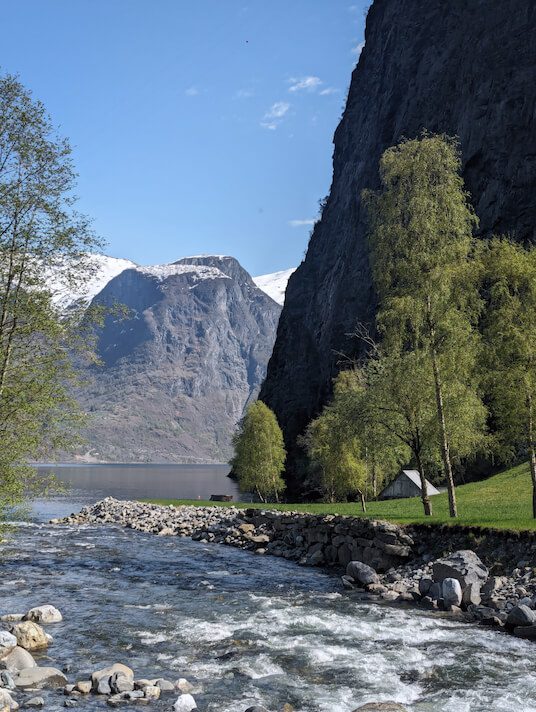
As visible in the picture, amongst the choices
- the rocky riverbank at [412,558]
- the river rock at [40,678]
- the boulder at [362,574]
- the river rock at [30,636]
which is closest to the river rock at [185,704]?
the river rock at [40,678]

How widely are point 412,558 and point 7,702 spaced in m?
21.1

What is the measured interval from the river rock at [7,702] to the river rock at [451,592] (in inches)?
608

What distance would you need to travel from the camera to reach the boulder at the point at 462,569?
79.1 ft

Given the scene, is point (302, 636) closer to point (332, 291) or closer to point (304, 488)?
point (304, 488)

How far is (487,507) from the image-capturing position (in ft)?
128

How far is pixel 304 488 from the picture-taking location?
118m

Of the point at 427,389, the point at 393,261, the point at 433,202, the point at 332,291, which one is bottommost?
the point at 427,389

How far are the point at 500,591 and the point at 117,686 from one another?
1476 cm

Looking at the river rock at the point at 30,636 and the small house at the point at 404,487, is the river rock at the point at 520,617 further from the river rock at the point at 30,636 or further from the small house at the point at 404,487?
the small house at the point at 404,487

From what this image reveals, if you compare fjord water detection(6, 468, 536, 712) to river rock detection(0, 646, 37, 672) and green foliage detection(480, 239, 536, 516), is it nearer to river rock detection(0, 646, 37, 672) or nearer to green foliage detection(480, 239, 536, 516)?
river rock detection(0, 646, 37, 672)

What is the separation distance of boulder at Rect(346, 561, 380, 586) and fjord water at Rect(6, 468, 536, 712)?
46.2 inches

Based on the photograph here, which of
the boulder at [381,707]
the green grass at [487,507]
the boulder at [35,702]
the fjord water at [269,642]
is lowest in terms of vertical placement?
the fjord water at [269,642]

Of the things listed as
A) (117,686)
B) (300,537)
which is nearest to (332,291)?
(300,537)

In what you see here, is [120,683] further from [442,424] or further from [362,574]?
[442,424]
